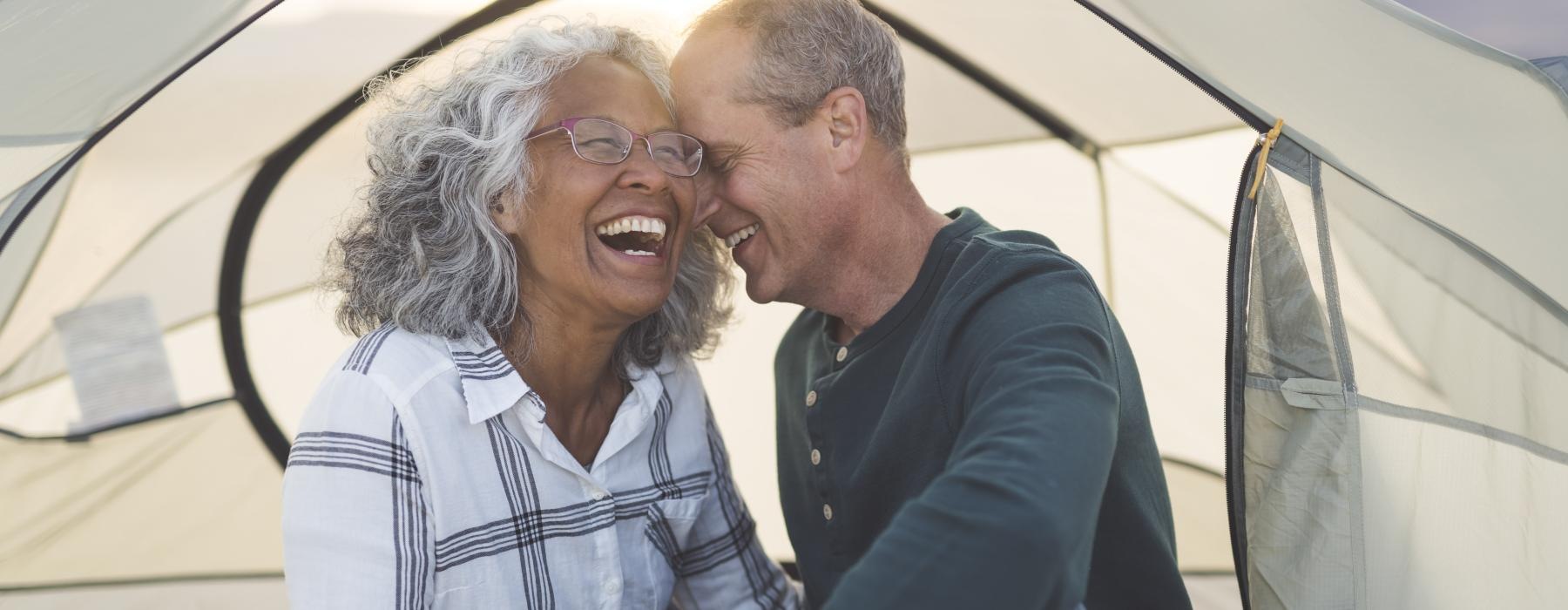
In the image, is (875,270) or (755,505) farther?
(755,505)

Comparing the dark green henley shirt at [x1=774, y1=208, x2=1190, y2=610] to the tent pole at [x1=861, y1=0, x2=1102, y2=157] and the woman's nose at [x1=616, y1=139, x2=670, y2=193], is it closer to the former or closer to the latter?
the woman's nose at [x1=616, y1=139, x2=670, y2=193]

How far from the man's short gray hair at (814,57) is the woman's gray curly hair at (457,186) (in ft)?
0.57

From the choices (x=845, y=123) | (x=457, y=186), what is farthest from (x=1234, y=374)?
(x=457, y=186)

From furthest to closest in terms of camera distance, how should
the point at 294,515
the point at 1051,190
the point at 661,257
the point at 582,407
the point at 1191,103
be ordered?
the point at 1051,190 → the point at 1191,103 → the point at 582,407 → the point at 661,257 → the point at 294,515

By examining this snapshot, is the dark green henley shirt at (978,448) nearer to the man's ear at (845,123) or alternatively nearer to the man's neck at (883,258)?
the man's neck at (883,258)

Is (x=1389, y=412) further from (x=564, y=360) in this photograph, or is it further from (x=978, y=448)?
(x=564, y=360)

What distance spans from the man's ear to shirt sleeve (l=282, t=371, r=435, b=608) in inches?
32.1

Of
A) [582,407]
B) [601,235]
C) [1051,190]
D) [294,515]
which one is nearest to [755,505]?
[1051,190]

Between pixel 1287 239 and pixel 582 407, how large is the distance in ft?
3.76

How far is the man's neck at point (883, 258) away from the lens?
192cm

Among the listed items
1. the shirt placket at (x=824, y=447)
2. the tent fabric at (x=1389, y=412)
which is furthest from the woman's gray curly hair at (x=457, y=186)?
the tent fabric at (x=1389, y=412)

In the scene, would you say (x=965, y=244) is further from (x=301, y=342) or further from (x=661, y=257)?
(x=301, y=342)

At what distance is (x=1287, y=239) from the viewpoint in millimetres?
1682

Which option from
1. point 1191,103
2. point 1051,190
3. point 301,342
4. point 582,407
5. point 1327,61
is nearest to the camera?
point 1327,61
